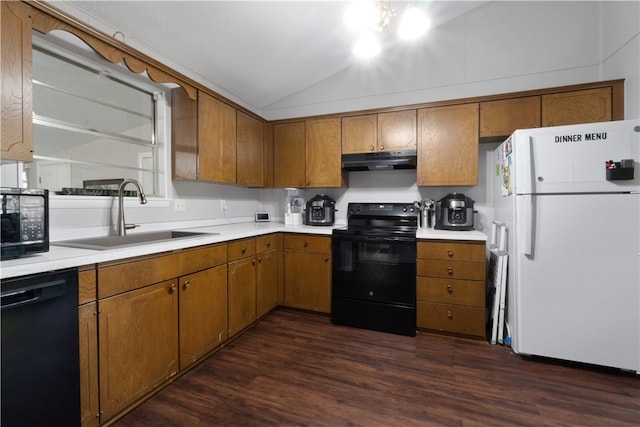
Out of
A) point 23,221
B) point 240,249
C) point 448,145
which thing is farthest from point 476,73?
point 23,221

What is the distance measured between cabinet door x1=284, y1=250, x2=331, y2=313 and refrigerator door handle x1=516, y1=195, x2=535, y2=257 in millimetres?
1579

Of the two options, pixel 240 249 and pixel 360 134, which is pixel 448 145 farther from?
pixel 240 249

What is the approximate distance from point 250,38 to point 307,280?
7.57 feet

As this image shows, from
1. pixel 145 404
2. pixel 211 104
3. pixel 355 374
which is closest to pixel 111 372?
pixel 145 404

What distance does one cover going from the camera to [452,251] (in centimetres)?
234

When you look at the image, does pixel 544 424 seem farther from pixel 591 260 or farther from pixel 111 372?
pixel 111 372

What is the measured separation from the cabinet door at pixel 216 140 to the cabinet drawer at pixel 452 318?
218cm

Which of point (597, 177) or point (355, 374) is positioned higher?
point (597, 177)

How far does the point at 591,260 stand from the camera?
1861mm

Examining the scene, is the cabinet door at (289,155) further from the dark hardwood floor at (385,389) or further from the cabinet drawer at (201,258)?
the dark hardwood floor at (385,389)

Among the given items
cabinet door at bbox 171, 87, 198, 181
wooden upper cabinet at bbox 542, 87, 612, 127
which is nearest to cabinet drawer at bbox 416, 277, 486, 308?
wooden upper cabinet at bbox 542, 87, 612, 127

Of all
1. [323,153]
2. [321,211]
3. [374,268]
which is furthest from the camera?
[321,211]

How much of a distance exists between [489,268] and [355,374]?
1781 millimetres

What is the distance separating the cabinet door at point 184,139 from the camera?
234cm
